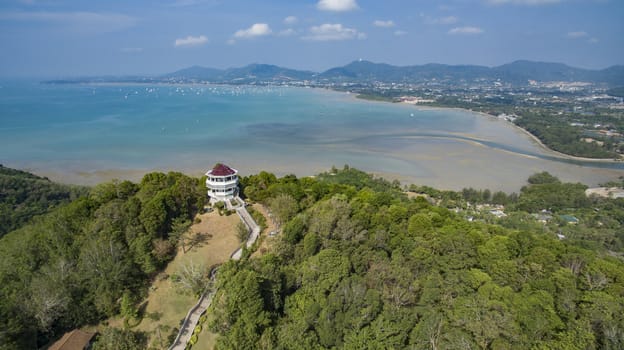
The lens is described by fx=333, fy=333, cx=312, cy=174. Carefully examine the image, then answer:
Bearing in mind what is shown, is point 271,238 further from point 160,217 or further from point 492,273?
point 492,273

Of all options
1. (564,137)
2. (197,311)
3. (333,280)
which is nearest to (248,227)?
(197,311)

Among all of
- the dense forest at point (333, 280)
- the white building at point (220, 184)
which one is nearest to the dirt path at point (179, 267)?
the dense forest at point (333, 280)

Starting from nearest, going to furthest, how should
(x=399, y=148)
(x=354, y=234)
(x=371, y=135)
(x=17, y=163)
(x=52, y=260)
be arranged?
(x=52, y=260), (x=354, y=234), (x=17, y=163), (x=399, y=148), (x=371, y=135)

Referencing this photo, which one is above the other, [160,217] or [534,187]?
[160,217]

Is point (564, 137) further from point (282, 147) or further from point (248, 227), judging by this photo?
point (248, 227)

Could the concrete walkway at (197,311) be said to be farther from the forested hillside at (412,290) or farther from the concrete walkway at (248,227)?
the forested hillside at (412,290)

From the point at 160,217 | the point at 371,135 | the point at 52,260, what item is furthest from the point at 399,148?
the point at 52,260
